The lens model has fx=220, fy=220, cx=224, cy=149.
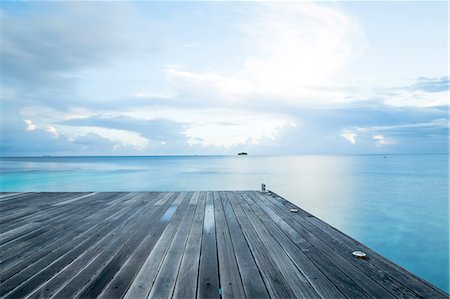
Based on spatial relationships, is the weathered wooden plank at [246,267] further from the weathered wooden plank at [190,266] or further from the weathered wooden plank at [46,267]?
the weathered wooden plank at [46,267]

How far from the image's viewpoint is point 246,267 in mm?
1840

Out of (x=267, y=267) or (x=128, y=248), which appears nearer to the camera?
(x=267, y=267)

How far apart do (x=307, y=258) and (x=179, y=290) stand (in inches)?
46.8

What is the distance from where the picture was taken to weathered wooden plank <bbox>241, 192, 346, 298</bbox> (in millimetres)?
1514

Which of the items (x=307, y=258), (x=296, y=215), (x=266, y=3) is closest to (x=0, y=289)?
(x=307, y=258)

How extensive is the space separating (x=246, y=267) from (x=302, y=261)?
53 cm

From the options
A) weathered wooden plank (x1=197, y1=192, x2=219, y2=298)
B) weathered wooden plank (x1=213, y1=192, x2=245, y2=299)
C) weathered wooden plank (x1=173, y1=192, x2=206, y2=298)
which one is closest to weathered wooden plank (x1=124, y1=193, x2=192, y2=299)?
weathered wooden plank (x1=173, y1=192, x2=206, y2=298)

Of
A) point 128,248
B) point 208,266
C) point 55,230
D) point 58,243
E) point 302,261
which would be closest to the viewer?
point 208,266

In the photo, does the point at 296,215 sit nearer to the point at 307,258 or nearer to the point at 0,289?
the point at 307,258

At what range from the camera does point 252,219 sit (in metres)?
3.30

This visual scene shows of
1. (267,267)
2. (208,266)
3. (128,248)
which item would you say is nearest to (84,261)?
(128,248)

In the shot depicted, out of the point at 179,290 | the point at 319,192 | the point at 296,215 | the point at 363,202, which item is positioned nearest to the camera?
the point at 179,290

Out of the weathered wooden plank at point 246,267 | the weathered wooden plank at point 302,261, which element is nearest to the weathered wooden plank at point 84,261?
the weathered wooden plank at point 246,267

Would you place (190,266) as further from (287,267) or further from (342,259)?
(342,259)
